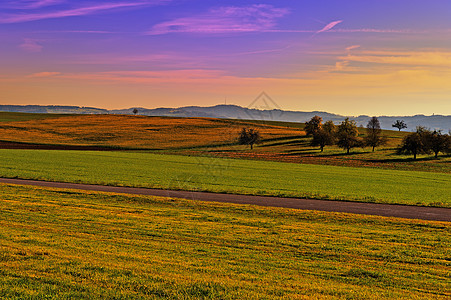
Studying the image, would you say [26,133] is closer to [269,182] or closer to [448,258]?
→ [269,182]

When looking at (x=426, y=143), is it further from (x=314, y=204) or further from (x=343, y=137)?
(x=314, y=204)

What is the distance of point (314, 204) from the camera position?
83.0 feet

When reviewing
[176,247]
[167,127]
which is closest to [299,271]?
[176,247]

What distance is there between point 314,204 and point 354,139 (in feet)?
222

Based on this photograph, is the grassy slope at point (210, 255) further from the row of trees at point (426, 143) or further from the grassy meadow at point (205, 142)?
the row of trees at point (426, 143)

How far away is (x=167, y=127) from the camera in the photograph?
415 feet

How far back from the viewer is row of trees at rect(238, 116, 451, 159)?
A: 7888cm

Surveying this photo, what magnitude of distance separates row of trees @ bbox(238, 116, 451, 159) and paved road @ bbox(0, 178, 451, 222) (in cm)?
5061

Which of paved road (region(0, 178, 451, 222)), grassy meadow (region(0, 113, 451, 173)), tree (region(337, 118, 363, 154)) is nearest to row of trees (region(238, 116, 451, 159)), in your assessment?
tree (region(337, 118, 363, 154))

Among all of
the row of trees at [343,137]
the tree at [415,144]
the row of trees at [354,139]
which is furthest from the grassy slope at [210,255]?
the row of trees at [343,137]

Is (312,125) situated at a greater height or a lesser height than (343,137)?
greater

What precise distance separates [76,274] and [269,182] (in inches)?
1141

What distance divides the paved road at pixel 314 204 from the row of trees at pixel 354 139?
166 ft

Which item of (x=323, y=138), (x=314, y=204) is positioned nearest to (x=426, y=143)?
(x=323, y=138)
